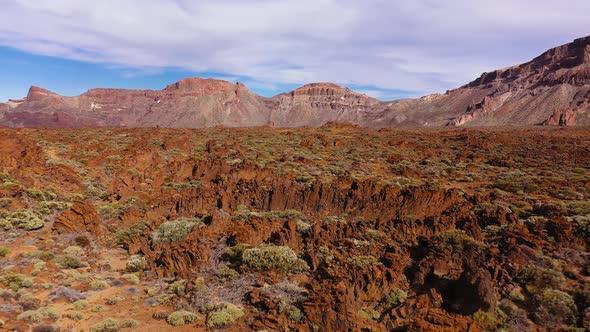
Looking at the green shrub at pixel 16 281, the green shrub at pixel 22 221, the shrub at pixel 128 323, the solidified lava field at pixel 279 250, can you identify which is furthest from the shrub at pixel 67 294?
the green shrub at pixel 22 221

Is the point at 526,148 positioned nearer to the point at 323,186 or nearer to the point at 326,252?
the point at 323,186

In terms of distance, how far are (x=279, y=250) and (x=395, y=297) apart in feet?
12.2

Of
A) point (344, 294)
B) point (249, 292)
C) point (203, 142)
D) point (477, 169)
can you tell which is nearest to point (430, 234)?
point (344, 294)

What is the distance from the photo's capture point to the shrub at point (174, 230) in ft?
44.0

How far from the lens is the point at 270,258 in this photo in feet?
36.4

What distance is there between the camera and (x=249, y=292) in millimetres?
9859

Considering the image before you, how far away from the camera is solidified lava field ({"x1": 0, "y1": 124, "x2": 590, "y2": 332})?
859 cm

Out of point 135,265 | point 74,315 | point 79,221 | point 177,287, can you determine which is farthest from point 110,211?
point 74,315

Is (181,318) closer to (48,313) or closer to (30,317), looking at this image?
(48,313)

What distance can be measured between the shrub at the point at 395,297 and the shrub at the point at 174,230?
7.74 meters

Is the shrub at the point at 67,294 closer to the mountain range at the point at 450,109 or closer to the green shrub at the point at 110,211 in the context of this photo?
the green shrub at the point at 110,211

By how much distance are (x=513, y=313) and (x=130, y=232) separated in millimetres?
12767

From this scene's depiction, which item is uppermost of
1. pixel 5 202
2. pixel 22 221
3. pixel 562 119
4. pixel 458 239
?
pixel 562 119

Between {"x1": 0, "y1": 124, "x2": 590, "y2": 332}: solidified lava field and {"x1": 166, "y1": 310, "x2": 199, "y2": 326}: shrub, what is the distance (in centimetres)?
→ 3
